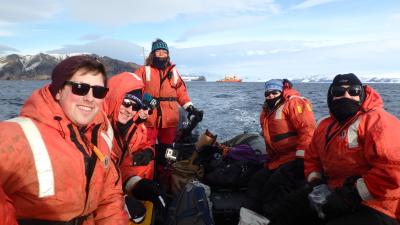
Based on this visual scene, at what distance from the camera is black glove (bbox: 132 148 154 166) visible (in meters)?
3.82

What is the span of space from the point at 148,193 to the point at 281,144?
2.26m

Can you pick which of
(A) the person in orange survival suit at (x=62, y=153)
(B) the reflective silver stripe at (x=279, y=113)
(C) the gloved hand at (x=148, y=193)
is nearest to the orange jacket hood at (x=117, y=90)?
(C) the gloved hand at (x=148, y=193)

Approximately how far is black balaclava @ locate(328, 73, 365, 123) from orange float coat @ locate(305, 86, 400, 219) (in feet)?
0.18

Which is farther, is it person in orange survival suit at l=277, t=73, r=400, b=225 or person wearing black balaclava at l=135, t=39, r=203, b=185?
person wearing black balaclava at l=135, t=39, r=203, b=185

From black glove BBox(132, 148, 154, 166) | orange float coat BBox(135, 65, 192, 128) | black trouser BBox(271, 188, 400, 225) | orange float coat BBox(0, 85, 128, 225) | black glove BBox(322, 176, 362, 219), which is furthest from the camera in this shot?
orange float coat BBox(135, 65, 192, 128)

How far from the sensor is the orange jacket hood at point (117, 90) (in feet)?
12.0

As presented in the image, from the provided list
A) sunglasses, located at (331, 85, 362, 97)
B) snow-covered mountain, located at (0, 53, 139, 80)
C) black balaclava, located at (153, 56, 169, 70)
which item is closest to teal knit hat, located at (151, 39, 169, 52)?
black balaclava, located at (153, 56, 169, 70)

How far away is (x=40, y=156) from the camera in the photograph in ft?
6.43

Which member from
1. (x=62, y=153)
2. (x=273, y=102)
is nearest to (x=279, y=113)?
(x=273, y=102)

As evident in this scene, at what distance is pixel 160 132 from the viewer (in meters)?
5.67

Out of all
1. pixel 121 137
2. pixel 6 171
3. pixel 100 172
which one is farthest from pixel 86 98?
pixel 121 137

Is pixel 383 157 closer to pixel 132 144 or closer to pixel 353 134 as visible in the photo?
pixel 353 134

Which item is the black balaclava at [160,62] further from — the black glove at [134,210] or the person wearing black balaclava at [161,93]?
the black glove at [134,210]

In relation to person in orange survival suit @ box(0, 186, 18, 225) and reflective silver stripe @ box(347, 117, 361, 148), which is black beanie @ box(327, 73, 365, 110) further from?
person in orange survival suit @ box(0, 186, 18, 225)
